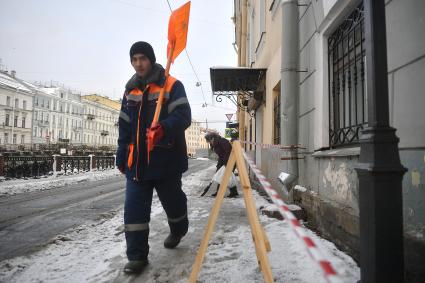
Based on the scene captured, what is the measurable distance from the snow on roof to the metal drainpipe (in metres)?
58.3

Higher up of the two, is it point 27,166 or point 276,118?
point 276,118

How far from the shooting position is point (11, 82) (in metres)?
56.3

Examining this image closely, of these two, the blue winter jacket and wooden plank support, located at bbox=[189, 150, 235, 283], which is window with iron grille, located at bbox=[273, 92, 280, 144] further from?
wooden plank support, located at bbox=[189, 150, 235, 283]

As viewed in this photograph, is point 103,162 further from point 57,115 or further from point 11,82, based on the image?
point 57,115

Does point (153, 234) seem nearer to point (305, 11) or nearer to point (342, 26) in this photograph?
point (342, 26)

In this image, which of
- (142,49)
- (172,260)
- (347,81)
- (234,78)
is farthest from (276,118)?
(172,260)

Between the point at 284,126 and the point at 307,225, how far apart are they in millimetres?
1510

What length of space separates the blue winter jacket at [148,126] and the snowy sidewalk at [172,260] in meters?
0.76

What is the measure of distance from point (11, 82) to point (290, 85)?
2451 inches

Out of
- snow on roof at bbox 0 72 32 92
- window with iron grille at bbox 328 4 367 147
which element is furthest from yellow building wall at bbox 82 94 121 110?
window with iron grille at bbox 328 4 367 147

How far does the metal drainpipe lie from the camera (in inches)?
195

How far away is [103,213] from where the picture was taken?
555cm

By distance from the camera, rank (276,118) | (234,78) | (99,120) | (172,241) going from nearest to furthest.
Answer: (172,241), (276,118), (234,78), (99,120)

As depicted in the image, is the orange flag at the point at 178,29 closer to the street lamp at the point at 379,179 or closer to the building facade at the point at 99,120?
the street lamp at the point at 379,179
